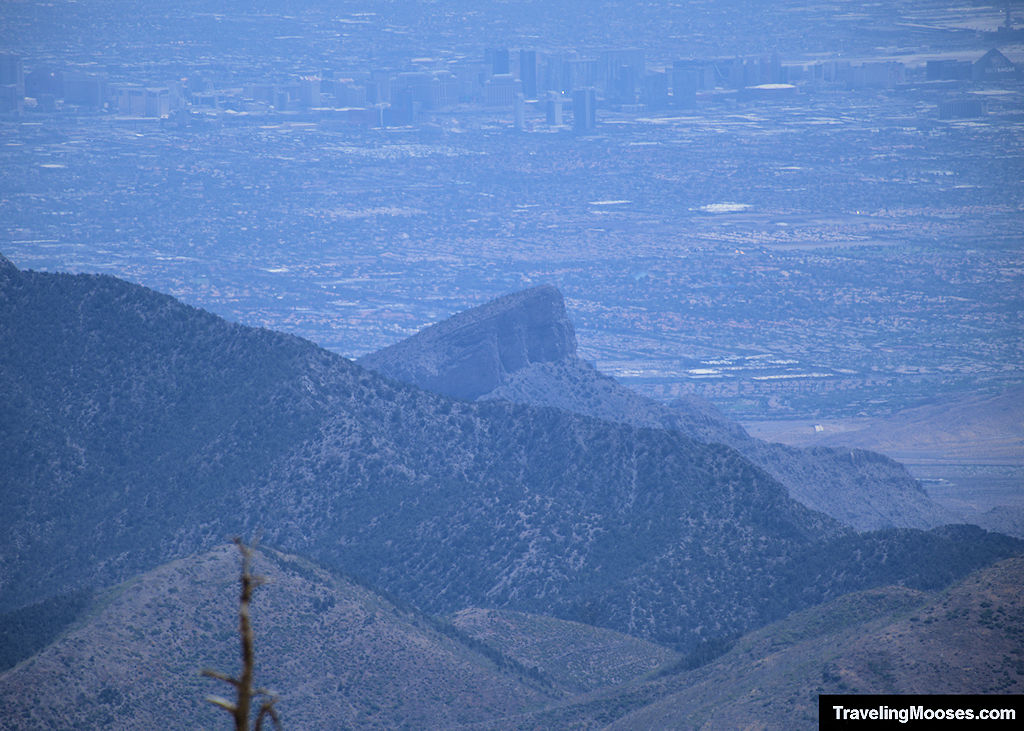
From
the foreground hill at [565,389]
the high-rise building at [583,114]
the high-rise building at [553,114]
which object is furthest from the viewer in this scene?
the high-rise building at [553,114]

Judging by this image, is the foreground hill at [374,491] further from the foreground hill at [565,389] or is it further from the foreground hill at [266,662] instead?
the foreground hill at [565,389]

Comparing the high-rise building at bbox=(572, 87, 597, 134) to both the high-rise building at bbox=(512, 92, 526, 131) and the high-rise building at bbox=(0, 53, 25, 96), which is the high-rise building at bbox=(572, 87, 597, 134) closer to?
the high-rise building at bbox=(512, 92, 526, 131)

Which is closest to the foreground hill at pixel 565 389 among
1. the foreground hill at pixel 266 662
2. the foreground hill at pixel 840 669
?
the foreground hill at pixel 266 662

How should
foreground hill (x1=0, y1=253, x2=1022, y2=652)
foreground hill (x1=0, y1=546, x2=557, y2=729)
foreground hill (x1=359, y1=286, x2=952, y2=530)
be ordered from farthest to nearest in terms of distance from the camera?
foreground hill (x1=359, y1=286, x2=952, y2=530)
foreground hill (x1=0, y1=253, x2=1022, y2=652)
foreground hill (x1=0, y1=546, x2=557, y2=729)

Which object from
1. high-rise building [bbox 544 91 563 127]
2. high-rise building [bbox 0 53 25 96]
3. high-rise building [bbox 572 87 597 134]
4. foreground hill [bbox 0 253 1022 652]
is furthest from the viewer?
high-rise building [bbox 544 91 563 127]

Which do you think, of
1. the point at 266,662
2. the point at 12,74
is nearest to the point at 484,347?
the point at 266,662

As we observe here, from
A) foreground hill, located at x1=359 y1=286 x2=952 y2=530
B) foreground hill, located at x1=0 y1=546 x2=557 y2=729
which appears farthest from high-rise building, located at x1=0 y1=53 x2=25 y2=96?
foreground hill, located at x1=0 y1=546 x2=557 y2=729
